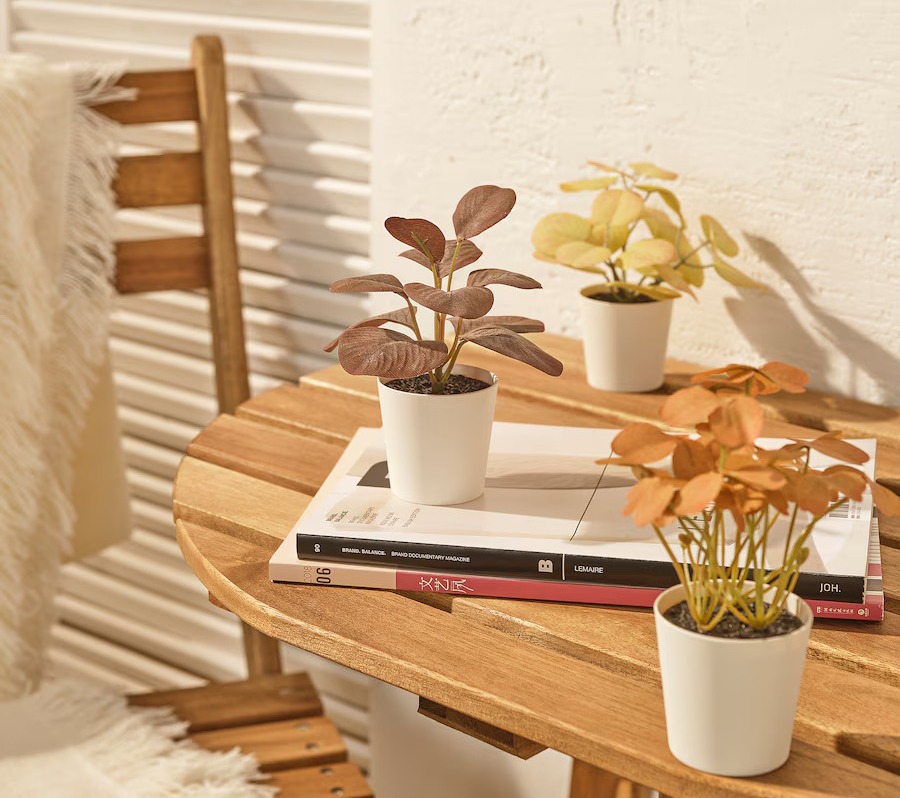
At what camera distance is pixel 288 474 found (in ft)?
2.53

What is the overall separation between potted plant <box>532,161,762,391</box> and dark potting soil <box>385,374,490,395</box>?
0.21 metres

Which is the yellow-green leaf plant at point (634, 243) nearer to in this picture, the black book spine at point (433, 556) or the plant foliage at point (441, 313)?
the plant foliage at point (441, 313)

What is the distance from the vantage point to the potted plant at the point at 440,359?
62cm

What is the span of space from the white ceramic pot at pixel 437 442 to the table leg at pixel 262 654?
62cm

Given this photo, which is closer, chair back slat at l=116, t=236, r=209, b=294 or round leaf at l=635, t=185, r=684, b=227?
round leaf at l=635, t=185, r=684, b=227

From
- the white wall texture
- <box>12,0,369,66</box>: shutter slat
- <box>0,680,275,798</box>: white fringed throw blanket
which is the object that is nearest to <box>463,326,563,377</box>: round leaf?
the white wall texture

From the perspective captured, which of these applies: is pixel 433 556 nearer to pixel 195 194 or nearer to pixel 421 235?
pixel 421 235

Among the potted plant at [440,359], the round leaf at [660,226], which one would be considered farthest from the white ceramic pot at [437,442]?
the round leaf at [660,226]

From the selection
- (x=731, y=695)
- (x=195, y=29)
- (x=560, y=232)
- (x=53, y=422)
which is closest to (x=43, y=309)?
(x=53, y=422)

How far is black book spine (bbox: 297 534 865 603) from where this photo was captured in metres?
0.60

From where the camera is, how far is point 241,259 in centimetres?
133

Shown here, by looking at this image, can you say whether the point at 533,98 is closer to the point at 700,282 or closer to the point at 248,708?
the point at 700,282

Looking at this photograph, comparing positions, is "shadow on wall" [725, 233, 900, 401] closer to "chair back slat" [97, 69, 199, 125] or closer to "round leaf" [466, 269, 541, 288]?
"round leaf" [466, 269, 541, 288]

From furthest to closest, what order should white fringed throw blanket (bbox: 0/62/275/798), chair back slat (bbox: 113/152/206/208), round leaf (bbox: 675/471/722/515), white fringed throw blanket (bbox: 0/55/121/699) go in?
1. chair back slat (bbox: 113/152/206/208)
2. white fringed throw blanket (bbox: 0/55/121/699)
3. white fringed throw blanket (bbox: 0/62/275/798)
4. round leaf (bbox: 675/471/722/515)
